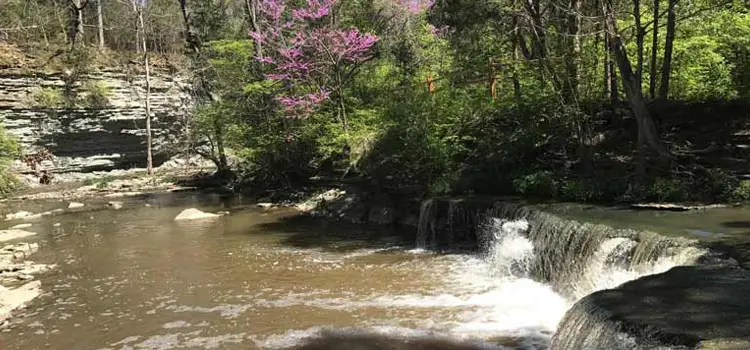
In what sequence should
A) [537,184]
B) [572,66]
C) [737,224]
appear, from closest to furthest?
[737,224], [537,184], [572,66]

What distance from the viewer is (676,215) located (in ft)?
29.7

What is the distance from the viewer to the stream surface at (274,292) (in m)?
7.21

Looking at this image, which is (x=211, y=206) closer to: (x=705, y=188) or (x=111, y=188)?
(x=111, y=188)

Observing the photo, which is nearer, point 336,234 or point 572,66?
point 572,66

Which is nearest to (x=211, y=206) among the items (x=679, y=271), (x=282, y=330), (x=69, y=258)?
(x=69, y=258)

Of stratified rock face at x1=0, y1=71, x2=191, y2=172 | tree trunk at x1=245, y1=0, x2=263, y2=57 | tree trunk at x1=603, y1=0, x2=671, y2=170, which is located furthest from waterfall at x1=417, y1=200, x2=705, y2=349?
stratified rock face at x1=0, y1=71, x2=191, y2=172

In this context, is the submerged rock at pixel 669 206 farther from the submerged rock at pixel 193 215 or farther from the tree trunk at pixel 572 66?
the submerged rock at pixel 193 215

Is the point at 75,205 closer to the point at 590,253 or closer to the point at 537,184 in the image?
the point at 537,184

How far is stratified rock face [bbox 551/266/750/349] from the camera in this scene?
4.19 meters

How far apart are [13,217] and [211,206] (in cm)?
611

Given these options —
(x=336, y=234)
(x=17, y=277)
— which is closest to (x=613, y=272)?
(x=336, y=234)

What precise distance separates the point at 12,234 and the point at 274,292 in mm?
9688

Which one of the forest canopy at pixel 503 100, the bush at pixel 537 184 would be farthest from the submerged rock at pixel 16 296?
the bush at pixel 537 184

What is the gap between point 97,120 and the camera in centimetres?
2992
